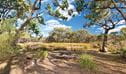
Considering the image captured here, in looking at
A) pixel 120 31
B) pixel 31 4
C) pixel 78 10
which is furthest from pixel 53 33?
pixel 78 10

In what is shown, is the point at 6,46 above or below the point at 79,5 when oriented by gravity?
below

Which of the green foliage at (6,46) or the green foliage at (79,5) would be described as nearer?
the green foliage at (6,46)

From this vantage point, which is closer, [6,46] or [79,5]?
[6,46]

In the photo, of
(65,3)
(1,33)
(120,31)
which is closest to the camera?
(1,33)

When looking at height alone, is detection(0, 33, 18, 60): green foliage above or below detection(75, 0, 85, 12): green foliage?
below

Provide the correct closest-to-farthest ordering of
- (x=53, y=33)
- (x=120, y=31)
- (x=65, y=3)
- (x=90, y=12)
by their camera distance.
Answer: (x=90, y=12) → (x=65, y=3) → (x=120, y=31) → (x=53, y=33)

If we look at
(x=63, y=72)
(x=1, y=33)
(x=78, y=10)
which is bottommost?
(x=63, y=72)

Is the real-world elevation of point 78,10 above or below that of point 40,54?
above

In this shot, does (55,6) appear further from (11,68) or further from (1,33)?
(11,68)

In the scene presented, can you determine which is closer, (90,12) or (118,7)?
(118,7)

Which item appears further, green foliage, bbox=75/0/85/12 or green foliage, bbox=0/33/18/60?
green foliage, bbox=75/0/85/12

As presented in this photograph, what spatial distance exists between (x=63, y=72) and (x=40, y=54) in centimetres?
317

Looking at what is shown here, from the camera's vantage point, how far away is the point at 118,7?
14.1 metres

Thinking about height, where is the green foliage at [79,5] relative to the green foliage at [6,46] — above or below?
above
